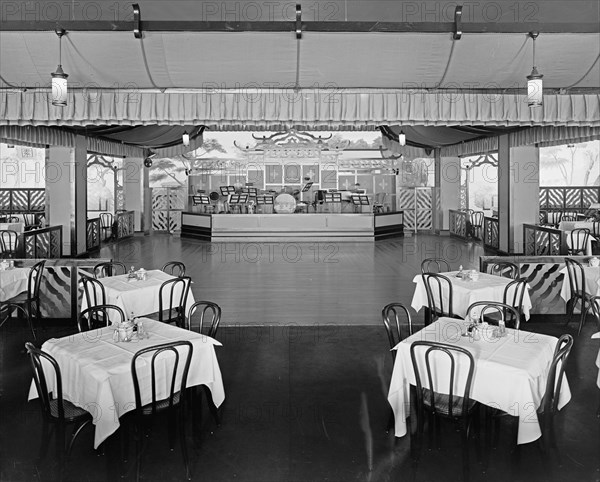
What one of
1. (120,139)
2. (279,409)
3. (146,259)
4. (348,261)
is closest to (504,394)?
(279,409)

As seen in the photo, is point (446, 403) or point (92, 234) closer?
point (446, 403)

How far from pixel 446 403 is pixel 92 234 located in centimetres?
1153

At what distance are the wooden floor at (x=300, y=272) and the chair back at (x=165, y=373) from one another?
8.42 ft

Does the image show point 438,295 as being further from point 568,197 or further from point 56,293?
point 568,197

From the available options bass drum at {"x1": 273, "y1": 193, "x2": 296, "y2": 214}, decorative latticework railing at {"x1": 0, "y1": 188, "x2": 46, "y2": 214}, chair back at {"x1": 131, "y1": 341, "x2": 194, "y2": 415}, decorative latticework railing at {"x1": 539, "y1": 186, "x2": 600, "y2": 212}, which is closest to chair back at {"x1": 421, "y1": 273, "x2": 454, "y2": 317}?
chair back at {"x1": 131, "y1": 341, "x2": 194, "y2": 415}

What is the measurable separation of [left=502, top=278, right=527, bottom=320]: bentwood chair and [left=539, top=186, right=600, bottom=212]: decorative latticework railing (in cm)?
1256

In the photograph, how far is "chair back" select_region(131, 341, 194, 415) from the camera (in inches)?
123

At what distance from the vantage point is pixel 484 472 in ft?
10.1

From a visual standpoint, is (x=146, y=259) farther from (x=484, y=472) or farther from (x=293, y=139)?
(x=484, y=472)

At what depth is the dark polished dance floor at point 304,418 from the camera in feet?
10.2

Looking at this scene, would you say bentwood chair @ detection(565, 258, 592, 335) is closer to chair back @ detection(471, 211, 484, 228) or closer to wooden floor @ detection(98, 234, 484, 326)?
wooden floor @ detection(98, 234, 484, 326)

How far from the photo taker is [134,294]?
17.8 feet

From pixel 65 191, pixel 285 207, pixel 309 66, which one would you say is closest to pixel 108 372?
pixel 309 66

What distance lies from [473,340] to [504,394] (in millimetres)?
538
